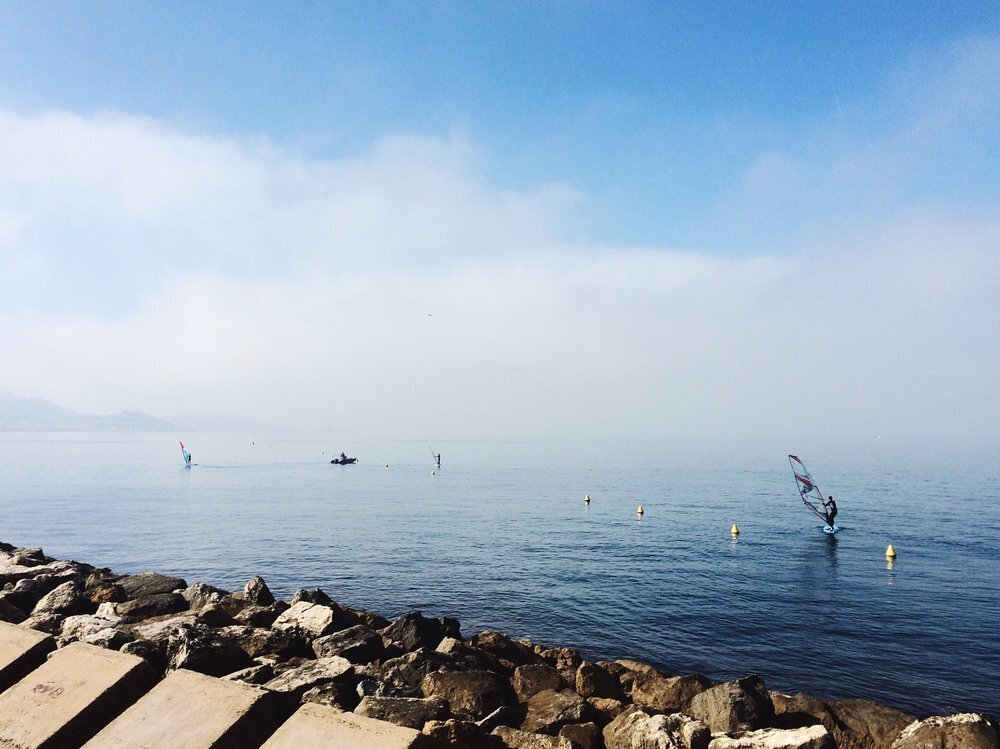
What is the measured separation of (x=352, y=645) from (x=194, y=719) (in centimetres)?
750

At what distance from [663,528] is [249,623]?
37.2 m

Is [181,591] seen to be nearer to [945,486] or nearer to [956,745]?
[956,745]

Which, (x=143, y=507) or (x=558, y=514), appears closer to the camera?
(x=558, y=514)

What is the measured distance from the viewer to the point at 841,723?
12.5 metres

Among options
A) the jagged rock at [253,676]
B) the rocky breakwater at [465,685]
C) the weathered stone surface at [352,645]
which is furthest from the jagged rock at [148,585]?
the jagged rock at [253,676]

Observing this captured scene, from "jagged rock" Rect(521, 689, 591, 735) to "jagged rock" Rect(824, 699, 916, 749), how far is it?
5048 mm

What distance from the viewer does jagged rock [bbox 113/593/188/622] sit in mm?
16078

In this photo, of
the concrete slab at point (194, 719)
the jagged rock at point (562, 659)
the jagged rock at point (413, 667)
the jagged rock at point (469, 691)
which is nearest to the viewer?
the concrete slab at point (194, 719)

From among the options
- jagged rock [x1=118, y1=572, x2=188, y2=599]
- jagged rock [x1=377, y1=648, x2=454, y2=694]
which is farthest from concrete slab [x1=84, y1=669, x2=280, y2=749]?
jagged rock [x1=118, y1=572, x2=188, y2=599]

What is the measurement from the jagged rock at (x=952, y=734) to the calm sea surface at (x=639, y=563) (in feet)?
22.0

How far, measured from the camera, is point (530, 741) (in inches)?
362

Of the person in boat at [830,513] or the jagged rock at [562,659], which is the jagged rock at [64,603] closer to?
the jagged rock at [562,659]

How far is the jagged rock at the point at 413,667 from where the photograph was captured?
12.2 metres

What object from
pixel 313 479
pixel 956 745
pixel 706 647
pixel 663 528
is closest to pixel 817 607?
pixel 706 647
